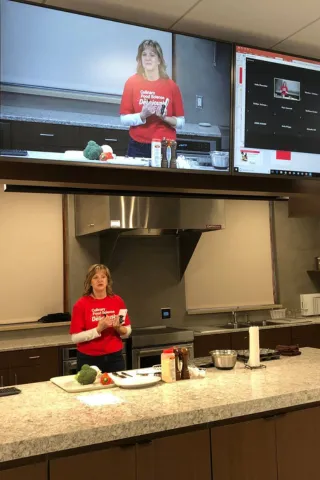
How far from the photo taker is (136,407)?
215cm

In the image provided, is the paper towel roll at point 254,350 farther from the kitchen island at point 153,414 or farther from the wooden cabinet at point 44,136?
the wooden cabinet at point 44,136

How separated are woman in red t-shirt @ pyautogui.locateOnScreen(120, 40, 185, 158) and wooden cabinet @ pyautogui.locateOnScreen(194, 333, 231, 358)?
3185mm

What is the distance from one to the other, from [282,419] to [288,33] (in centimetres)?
191

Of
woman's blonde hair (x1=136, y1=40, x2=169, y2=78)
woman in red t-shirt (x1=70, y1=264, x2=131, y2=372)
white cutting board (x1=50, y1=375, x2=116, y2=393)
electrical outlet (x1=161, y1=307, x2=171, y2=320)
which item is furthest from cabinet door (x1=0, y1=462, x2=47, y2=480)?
electrical outlet (x1=161, y1=307, x2=171, y2=320)

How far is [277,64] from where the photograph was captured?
103 inches

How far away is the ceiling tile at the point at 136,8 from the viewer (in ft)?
7.07

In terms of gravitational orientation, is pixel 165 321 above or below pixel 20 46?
below

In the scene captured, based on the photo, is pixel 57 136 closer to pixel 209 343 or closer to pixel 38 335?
pixel 38 335

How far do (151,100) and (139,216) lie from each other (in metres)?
2.47

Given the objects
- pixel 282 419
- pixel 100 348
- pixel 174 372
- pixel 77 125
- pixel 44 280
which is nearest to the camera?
pixel 77 125

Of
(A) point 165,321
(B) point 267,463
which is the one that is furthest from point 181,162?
(A) point 165,321

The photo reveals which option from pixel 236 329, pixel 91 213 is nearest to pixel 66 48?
pixel 91 213

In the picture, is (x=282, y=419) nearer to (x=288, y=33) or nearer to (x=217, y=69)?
(x=217, y=69)

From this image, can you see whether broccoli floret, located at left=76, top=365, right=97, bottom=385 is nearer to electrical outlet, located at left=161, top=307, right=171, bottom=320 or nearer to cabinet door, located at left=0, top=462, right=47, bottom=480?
cabinet door, located at left=0, top=462, right=47, bottom=480
